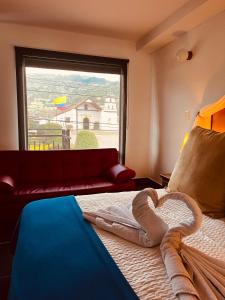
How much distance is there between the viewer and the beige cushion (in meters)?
1.42

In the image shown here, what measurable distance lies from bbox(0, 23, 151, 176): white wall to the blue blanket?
2341mm

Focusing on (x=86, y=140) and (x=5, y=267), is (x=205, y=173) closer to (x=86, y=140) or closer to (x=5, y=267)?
(x=5, y=267)

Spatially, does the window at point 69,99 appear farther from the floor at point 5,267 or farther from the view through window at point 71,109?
the floor at point 5,267

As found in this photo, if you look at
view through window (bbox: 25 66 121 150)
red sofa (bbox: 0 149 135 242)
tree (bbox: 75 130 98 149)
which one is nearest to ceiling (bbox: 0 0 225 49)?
view through window (bbox: 25 66 121 150)

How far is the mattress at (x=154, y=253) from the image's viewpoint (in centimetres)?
81

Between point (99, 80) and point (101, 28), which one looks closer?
point (101, 28)

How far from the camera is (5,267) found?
183 cm

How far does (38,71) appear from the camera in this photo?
3.34m

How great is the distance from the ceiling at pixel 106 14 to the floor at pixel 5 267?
8.56ft

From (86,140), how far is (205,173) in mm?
2500

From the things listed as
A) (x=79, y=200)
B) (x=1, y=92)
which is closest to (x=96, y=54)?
(x=1, y=92)

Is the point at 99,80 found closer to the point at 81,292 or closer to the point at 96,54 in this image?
the point at 96,54

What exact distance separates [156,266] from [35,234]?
2.11ft

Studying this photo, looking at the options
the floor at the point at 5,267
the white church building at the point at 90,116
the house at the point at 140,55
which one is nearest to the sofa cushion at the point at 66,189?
the floor at the point at 5,267
